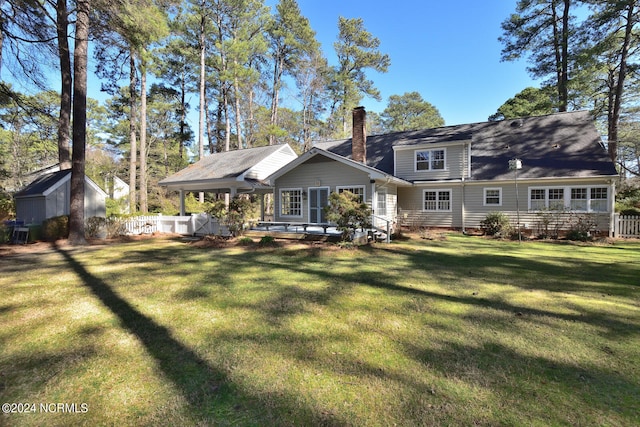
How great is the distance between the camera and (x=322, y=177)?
49.3 ft

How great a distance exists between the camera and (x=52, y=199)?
43.8 ft

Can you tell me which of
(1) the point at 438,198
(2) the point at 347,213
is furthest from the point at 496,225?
(2) the point at 347,213

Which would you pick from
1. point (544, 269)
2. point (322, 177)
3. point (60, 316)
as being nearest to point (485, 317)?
point (544, 269)

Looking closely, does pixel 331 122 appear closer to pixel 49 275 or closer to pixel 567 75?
pixel 567 75

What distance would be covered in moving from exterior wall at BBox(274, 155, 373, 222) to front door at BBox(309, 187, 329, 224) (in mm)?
217

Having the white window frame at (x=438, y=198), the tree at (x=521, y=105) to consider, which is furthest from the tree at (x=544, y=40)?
the white window frame at (x=438, y=198)

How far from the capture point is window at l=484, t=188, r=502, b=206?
15625 mm

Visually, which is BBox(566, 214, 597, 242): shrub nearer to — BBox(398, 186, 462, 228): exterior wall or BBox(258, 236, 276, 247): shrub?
BBox(398, 186, 462, 228): exterior wall

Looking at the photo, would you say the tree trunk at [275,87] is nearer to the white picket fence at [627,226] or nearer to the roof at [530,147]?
the roof at [530,147]

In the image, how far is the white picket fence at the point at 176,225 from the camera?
14.8 meters

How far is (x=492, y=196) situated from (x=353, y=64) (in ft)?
74.0

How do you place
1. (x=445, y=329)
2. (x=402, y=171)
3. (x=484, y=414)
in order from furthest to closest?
1. (x=402, y=171)
2. (x=445, y=329)
3. (x=484, y=414)

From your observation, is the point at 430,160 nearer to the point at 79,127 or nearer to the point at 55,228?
the point at 79,127

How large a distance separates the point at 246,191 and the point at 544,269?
1482 cm
